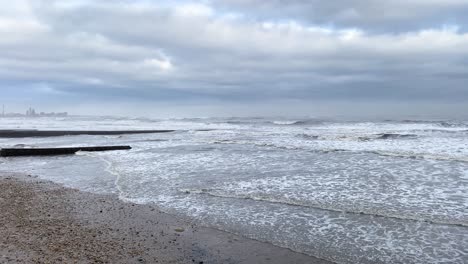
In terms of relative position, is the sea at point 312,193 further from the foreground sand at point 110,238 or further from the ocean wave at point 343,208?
the foreground sand at point 110,238

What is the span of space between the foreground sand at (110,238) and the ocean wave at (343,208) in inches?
85.1

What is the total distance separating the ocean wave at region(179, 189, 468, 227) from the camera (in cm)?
777

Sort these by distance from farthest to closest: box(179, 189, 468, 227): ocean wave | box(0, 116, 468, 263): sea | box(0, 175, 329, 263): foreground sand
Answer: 1. box(179, 189, 468, 227): ocean wave
2. box(0, 116, 468, 263): sea
3. box(0, 175, 329, 263): foreground sand

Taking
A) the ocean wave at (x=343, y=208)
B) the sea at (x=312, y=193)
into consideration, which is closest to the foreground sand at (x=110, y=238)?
the sea at (x=312, y=193)

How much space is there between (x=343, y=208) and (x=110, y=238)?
510 cm

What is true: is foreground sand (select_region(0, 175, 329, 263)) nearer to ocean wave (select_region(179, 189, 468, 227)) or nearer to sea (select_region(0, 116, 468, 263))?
sea (select_region(0, 116, 468, 263))

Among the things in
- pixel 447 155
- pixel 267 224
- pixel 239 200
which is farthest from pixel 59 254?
pixel 447 155

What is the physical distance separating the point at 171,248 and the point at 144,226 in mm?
1431

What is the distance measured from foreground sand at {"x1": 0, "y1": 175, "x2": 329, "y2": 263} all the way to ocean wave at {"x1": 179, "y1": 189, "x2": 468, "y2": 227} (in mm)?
2160

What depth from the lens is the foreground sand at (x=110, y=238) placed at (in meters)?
5.71

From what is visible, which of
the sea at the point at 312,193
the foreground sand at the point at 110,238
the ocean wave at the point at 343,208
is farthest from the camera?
the ocean wave at the point at 343,208

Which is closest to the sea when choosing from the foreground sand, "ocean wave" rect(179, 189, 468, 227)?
"ocean wave" rect(179, 189, 468, 227)

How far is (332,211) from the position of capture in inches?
339

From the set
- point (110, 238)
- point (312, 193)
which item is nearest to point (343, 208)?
point (312, 193)
